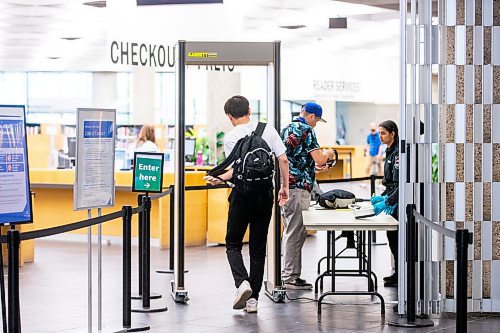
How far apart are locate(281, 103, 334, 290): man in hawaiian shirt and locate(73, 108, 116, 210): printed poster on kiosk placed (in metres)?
2.26

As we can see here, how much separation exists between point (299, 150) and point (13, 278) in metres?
3.84

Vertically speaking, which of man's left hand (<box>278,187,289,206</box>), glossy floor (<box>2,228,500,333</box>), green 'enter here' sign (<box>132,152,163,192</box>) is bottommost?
glossy floor (<box>2,228,500,333</box>)

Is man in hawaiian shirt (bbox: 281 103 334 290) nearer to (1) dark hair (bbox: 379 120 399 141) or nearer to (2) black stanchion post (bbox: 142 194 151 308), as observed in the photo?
(1) dark hair (bbox: 379 120 399 141)

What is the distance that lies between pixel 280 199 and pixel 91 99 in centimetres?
2926

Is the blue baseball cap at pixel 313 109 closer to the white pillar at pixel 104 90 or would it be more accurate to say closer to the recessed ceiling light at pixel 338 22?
the recessed ceiling light at pixel 338 22

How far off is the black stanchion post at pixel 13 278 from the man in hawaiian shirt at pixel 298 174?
3756 millimetres

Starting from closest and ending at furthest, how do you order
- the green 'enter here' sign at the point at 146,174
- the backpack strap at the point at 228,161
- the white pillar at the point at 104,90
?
the backpack strap at the point at 228,161, the green 'enter here' sign at the point at 146,174, the white pillar at the point at 104,90

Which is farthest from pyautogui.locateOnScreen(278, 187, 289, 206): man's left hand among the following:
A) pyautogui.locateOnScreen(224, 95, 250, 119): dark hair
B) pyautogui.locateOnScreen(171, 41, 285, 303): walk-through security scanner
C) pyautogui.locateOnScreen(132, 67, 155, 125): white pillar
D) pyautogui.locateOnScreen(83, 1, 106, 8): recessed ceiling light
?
pyautogui.locateOnScreen(83, 1, 106, 8): recessed ceiling light

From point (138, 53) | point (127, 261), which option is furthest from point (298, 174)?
point (127, 261)

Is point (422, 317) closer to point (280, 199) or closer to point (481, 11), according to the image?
point (280, 199)

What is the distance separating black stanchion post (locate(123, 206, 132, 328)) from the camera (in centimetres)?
638

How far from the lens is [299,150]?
841 centimetres

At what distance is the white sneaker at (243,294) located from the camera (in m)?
7.15

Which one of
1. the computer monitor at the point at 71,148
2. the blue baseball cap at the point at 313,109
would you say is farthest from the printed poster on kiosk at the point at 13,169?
the computer monitor at the point at 71,148
